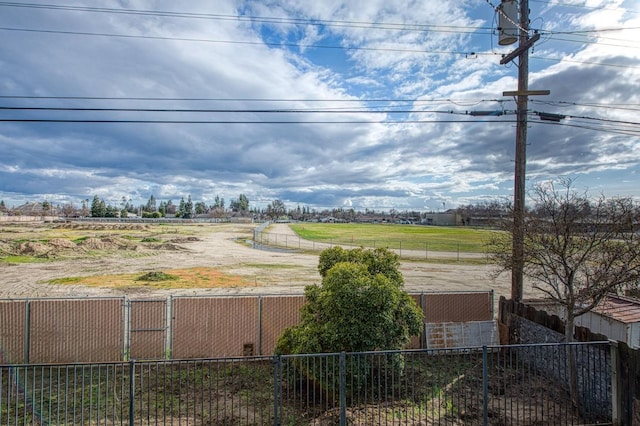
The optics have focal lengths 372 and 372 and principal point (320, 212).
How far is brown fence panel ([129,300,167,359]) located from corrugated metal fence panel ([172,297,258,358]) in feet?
1.24

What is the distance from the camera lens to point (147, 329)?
10633 millimetres

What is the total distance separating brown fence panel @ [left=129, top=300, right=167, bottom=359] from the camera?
34.8ft

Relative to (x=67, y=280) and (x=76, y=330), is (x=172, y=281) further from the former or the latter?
(x=76, y=330)

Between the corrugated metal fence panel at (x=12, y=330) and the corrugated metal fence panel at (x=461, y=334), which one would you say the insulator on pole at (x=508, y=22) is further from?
the corrugated metal fence panel at (x=12, y=330)

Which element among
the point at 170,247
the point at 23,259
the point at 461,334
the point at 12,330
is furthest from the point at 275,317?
the point at 170,247

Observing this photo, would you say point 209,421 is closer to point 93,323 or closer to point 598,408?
point 93,323

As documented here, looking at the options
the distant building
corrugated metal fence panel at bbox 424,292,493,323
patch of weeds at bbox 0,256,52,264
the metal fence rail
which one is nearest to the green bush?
the metal fence rail

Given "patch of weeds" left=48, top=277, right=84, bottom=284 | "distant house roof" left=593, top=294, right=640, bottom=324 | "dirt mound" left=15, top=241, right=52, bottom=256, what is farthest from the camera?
"dirt mound" left=15, top=241, right=52, bottom=256

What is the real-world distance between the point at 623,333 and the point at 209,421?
10.4 meters

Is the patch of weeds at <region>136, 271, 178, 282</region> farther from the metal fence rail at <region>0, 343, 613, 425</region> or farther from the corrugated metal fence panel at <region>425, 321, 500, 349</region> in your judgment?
the corrugated metal fence panel at <region>425, 321, 500, 349</region>

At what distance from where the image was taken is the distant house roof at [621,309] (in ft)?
32.3

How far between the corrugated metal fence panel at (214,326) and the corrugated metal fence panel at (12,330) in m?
3.98

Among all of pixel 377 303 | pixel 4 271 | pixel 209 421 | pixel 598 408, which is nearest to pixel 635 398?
pixel 598 408

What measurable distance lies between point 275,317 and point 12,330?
712 centimetres
